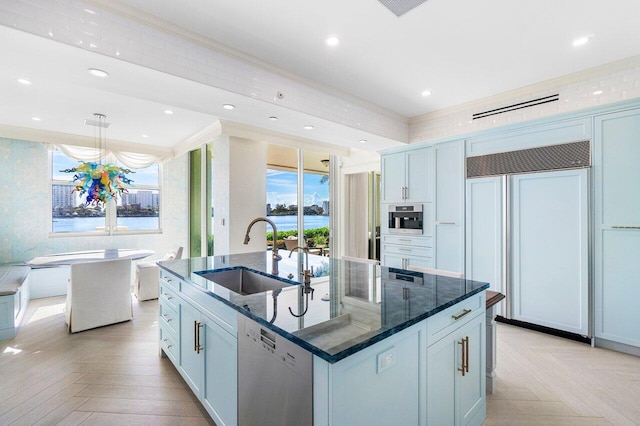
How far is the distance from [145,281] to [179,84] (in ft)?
11.2

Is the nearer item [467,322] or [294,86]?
[467,322]

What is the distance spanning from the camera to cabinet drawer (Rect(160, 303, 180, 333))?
7.49ft

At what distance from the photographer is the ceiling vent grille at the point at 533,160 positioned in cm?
297

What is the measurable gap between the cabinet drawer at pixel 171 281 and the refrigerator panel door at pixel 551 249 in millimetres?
3428

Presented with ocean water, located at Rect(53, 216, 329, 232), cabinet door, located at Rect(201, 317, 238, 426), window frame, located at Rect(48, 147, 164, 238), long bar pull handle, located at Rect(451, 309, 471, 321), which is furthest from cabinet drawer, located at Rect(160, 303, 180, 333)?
window frame, located at Rect(48, 147, 164, 238)

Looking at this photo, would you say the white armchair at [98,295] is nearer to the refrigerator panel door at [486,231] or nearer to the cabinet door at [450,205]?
the cabinet door at [450,205]

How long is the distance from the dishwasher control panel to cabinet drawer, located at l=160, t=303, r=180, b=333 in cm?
113

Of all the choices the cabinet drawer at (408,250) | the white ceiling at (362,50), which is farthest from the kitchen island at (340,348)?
the cabinet drawer at (408,250)

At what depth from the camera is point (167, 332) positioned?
2.53m

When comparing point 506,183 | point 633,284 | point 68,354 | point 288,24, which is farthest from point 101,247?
point 633,284

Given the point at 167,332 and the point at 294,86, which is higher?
the point at 294,86

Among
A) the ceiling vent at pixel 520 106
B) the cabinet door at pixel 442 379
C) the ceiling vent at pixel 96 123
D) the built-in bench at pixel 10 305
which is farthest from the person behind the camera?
the ceiling vent at pixel 96 123

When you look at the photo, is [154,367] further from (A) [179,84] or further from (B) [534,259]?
(B) [534,259]

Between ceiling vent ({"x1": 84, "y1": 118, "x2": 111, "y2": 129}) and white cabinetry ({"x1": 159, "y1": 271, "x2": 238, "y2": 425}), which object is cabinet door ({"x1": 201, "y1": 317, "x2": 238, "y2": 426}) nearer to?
white cabinetry ({"x1": 159, "y1": 271, "x2": 238, "y2": 425})
